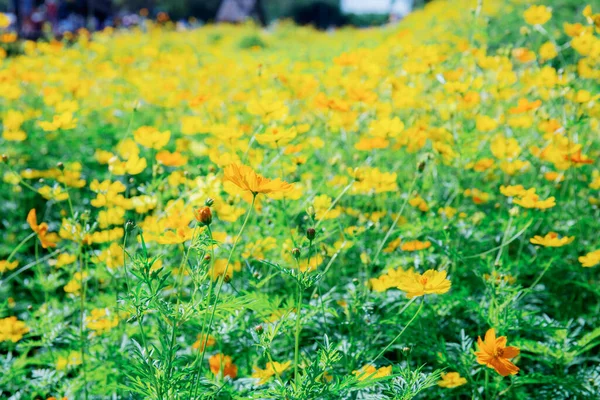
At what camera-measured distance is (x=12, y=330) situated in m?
1.51

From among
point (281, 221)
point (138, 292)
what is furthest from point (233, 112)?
point (138, 292)

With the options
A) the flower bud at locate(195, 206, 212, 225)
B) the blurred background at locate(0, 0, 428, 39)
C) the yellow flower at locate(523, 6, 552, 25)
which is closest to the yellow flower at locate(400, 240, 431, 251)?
the flower bud at locate(195, 206, 212, 225)

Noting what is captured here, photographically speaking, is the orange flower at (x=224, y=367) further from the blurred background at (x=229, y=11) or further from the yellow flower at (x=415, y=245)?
the blurred background at (x=229, y=11)

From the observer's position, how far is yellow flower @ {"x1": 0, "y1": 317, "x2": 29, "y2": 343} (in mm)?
1480

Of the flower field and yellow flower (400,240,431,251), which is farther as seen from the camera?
yellow flower (400,240,431,251)

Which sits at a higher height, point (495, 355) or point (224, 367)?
point (495, 355)

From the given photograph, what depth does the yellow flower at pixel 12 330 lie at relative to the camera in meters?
1.48

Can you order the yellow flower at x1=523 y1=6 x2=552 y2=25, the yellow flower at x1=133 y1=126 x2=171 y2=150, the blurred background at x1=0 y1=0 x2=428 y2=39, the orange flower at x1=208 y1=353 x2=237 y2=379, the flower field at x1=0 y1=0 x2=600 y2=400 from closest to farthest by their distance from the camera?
the flower field at x1=0 y1=0 x2=600 y2=400
the orange flower at x1=208 y1=353 x2=237 y2=379
the yellow flower at x1=133 y1=126 x2=171 y2=150
the yellow flower at x1=523 y1=6 x2=552 y2=25
the blurred background at x1=0 y1=0 x2=428 y2=39

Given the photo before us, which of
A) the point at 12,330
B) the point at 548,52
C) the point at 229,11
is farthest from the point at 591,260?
the point at 229,11

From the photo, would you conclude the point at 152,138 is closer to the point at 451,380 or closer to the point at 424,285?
the point at 424,285

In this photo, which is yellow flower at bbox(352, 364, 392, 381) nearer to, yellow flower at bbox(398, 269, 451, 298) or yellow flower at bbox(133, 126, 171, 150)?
yellow flower at bbox(398, 269, 451, 298)

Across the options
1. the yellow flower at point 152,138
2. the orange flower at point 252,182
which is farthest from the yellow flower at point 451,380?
the yellow flower at point 152,138

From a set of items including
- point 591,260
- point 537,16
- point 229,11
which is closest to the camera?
point 591,260

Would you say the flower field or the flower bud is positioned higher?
the flower bud
